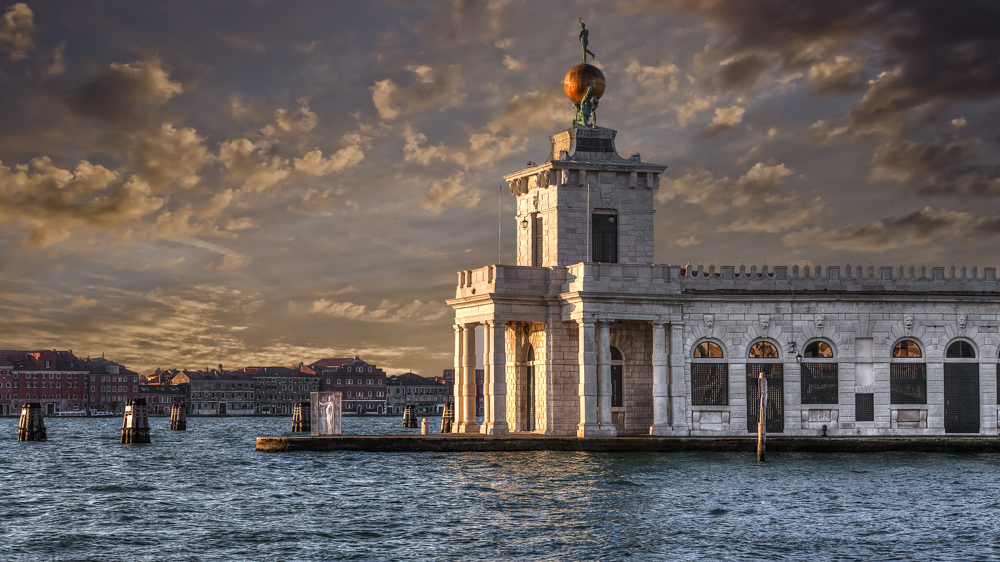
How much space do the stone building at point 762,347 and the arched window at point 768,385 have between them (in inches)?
1.9

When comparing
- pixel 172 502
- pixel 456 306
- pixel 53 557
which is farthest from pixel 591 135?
pixel 53 557

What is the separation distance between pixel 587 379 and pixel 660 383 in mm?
3384

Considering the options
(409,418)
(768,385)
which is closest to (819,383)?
(768,385)

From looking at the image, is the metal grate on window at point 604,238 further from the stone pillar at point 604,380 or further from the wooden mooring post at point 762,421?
the wooden mooring post at point 762,421

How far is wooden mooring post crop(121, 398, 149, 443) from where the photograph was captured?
244 ft

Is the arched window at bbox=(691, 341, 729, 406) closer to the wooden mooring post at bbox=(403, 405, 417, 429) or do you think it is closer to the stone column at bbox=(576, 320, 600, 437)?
the stone column at bbox=(576, 320, 600, 437)

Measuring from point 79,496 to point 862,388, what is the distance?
106ft

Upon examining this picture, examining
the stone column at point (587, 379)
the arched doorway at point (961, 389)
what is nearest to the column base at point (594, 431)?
the stone column at point (587, 379)

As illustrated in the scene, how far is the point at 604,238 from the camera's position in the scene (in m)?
53.2

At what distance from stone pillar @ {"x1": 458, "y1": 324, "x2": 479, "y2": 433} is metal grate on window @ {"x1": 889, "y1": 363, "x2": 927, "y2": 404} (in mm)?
18552

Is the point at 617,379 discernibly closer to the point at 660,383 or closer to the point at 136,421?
the point at 660,383

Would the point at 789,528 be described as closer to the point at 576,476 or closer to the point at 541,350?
the point at 576,476

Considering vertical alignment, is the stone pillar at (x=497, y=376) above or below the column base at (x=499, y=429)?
above

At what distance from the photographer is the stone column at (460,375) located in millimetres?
54062
